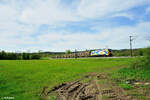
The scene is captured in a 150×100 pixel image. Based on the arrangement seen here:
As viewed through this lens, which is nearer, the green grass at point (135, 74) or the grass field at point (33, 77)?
the grass field at point (33, 77)

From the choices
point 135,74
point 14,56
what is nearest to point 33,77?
point 135,74

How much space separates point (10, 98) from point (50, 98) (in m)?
1.81

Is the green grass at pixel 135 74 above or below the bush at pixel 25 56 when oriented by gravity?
below

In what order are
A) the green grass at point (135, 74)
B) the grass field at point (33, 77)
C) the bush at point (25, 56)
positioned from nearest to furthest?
the grass field at point (33, 77)
the green grass at point (135, 74)
the bush at point (25, 56)

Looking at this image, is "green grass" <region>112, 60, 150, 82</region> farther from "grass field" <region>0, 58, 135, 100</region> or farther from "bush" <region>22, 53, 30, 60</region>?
"bush" <region>22, 53, 30, 60</region>

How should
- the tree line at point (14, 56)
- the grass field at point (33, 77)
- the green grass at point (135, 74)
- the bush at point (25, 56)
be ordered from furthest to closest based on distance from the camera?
the bush at point (25, 56), the tree line at point (14, 56), the green grass at point (135, 74), the grass field at point (33, 77)

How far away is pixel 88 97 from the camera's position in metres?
5.94

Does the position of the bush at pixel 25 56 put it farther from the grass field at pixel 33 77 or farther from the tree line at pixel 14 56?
the grass field at pixel 33 77

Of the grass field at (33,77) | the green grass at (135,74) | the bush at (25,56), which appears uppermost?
the bush at (25,56)

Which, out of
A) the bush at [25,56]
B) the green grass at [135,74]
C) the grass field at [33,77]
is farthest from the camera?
the bush at [25,56]

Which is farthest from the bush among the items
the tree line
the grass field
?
the grass field

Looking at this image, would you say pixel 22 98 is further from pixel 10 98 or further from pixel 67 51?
pixel 67 51

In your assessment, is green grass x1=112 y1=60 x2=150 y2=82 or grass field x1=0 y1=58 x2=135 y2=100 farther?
green grass x1=112 y1=60 x2=150 y2=82

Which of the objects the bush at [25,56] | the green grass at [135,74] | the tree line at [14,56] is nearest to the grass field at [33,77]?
the green grass at [135,74]
